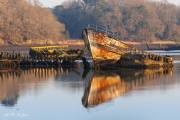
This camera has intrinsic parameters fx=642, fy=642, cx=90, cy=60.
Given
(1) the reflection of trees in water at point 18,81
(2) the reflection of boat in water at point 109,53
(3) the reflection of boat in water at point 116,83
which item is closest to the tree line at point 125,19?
(2) the reflection of boat in water at point 109,53

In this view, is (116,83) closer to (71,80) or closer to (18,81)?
(71,80)

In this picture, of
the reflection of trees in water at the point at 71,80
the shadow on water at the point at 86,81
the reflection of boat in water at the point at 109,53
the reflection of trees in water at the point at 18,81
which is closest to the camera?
the reflection of trees in water at the point at 18,81

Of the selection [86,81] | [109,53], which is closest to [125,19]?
[109,53]

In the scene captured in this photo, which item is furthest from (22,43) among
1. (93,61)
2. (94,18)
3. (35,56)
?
(93,61)

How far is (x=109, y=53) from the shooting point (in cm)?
5184

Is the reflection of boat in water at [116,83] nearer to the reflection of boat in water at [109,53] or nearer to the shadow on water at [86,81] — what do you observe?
A: the shadow on water at [86,81]

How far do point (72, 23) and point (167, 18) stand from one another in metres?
25.7

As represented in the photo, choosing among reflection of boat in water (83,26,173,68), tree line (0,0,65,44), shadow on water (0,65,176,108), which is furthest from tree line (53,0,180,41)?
shadow on water (0,65,176,108)

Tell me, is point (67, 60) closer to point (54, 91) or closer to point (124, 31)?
point (54, 91)

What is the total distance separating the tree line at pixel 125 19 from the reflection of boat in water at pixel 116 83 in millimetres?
101200

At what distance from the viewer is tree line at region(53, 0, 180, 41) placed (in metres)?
155

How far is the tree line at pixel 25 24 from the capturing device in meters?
130

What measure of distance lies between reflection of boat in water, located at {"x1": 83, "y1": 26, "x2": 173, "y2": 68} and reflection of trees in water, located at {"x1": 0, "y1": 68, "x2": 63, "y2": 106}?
3.32 meters

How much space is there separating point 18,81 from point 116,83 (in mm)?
6812
